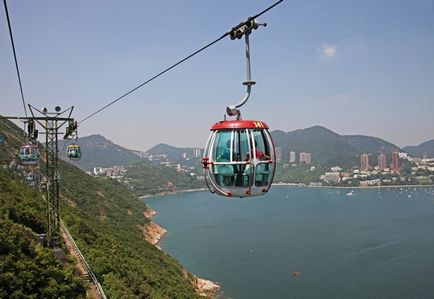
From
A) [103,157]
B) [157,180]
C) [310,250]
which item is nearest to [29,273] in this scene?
[310,250]

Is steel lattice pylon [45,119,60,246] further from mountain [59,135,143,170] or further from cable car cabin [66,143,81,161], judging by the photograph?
mountain [59,135,143,170]

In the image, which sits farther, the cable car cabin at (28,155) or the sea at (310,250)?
the sea at (310,250)

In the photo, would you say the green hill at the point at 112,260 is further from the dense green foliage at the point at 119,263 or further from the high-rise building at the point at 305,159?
the high-rise building at the point at 305,159

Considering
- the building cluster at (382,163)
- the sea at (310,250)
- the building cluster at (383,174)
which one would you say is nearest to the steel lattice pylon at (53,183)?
the sea at (310,250)

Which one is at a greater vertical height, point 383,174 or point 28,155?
point 28,155

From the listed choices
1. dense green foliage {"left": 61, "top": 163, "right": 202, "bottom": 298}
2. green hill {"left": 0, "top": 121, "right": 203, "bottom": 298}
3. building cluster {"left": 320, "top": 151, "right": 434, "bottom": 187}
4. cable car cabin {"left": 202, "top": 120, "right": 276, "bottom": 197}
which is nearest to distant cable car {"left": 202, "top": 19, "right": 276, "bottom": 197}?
cable car cabin {"left": 202, "top": 120, "right": 276, "bottom": 197}

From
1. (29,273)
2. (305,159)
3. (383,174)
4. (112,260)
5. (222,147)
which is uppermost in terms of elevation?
(305,159)

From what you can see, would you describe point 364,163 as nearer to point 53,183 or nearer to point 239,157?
point 53,183
